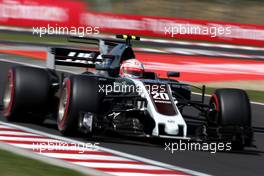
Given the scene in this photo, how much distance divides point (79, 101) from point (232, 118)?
2.12 metres

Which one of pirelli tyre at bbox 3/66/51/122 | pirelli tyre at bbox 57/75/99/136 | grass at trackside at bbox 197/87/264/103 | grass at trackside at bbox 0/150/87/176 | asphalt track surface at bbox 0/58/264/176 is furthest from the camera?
grass at trackside at bbox 197/87/264/103

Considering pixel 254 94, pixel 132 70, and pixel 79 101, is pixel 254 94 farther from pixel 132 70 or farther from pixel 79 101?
pixel 79 101

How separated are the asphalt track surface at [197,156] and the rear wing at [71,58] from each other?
157 centimetres

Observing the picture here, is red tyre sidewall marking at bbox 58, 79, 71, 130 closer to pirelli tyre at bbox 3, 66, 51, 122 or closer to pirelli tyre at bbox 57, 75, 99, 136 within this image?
pirelli tyre at bbox 57, 75, 99, 136

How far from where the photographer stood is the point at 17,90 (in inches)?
442

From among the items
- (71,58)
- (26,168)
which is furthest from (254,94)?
(26,168)

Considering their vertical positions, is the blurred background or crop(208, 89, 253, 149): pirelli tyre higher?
the blurred background

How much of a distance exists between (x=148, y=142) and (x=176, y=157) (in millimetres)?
1126

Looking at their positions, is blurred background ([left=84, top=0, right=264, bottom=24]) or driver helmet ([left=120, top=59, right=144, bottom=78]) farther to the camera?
blurred background ([left=84, top=0, right=264, bottom=24])

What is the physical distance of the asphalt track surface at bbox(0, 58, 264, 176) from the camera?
924 cm

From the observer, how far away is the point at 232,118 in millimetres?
10625

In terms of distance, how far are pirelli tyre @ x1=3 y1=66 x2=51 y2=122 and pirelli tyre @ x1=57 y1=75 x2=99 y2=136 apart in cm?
94

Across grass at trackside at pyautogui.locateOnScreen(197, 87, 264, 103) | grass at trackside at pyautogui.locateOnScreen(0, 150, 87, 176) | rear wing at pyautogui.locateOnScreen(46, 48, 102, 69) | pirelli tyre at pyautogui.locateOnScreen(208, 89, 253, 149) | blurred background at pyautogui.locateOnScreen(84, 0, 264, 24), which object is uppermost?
blurred background at pyautogui.locateOnScreen(84, 0, 264, 24)

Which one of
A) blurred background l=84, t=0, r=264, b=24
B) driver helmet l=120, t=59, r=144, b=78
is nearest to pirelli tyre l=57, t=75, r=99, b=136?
driver helmet l=120, t=59, r=144, b=78
